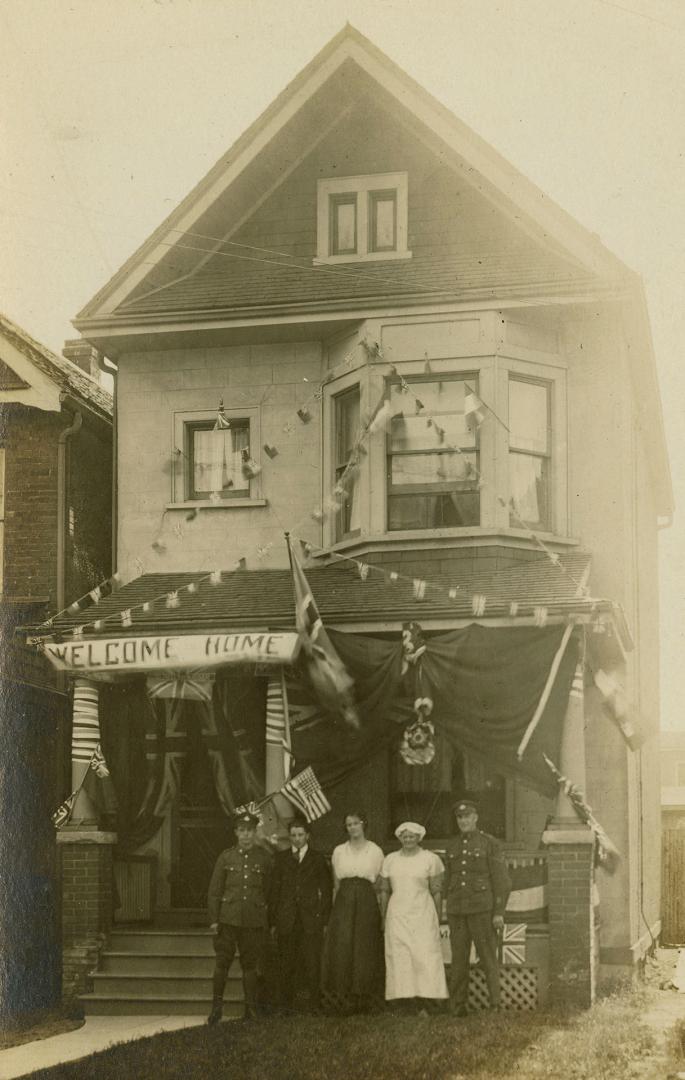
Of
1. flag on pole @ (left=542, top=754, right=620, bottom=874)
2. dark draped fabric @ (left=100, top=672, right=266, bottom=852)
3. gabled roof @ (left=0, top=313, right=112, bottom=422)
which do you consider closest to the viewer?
flag on pole @ (left=542, top=754, right=620, bottom=874)

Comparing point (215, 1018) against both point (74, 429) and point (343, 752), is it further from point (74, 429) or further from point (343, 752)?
point (74, 429)

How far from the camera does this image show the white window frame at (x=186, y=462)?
18688 mm

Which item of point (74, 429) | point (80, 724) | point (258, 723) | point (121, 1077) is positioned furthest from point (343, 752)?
point (74, 429)

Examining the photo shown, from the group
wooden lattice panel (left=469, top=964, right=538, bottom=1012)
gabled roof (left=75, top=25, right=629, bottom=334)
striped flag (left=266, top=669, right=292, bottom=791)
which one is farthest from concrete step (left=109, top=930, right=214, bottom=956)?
gabled roof (left=75, top=25, right=629, bottom=334)

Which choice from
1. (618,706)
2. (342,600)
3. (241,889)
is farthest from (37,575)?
(618,706)

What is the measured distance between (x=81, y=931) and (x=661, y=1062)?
6.23m

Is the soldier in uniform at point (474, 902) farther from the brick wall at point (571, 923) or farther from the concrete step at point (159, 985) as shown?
the concrete step at point (159, 985)

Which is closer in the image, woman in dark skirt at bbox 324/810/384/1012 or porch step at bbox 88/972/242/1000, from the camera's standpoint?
woman in dark skirt at bbox 324/810/384/1012

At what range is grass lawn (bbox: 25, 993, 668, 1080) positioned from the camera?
40.4 feet

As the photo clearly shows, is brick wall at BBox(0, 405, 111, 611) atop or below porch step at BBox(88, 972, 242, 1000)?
atop

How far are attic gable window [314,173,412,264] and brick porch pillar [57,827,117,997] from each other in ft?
23.6

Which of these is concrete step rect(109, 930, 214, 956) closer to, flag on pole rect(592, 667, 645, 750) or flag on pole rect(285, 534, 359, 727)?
flag on pole rect(285, 534, 359, 727)

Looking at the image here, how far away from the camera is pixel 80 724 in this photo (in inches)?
653

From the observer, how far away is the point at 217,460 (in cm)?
1900
